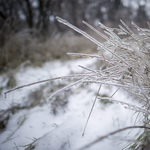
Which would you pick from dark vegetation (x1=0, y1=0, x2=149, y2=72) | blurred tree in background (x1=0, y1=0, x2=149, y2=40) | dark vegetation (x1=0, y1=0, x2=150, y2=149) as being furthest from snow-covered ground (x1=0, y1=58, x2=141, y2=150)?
blurred tree in background (x1=0, y1=0, x2=149, y2=40)

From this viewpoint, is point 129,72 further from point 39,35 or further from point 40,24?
point 40,24

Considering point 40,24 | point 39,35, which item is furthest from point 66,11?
point 39,35

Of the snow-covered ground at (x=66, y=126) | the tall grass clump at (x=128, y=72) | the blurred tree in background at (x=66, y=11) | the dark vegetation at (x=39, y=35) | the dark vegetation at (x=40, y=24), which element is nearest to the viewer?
the tall grass clump at (x=128, y=72)

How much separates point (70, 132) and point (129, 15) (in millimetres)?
9315

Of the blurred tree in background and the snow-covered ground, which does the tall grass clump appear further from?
the blurred tree in background

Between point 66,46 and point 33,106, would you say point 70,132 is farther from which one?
point 66,46

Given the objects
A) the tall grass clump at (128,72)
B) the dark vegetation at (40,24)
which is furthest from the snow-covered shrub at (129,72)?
the dark vegetation at (40,24)

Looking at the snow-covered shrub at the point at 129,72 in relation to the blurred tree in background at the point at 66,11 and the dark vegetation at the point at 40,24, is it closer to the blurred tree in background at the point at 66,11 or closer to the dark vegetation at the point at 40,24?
the dark vegetation at the point at 40,24

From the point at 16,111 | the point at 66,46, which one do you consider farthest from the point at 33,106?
the point at 66,46

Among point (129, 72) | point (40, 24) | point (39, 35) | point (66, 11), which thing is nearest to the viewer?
point (129, 72)

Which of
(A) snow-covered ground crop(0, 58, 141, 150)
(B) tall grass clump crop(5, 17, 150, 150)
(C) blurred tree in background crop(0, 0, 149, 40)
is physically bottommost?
(A) snow-covered ground crop(0, 58, 141, 150)

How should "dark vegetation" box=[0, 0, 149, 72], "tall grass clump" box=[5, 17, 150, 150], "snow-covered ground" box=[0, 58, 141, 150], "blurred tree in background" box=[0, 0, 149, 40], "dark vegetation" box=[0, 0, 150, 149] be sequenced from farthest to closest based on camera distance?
1. "blurred tree in background" box=[0, 0, 149, 40]
2. "dark vegetation" box=[0, 0, 149, 72]
3. "dark vegetation" box=[0, 0, 150, 149]
4. "snow-covered ground" box=[0, 58, 141, 150]
5. "tall grass clump" box=[5, 17, 150, 150]

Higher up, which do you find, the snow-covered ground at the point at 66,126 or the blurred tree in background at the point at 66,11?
the blurred tree in background at the point at 66,11

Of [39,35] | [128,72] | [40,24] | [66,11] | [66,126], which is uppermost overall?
[66,11]
